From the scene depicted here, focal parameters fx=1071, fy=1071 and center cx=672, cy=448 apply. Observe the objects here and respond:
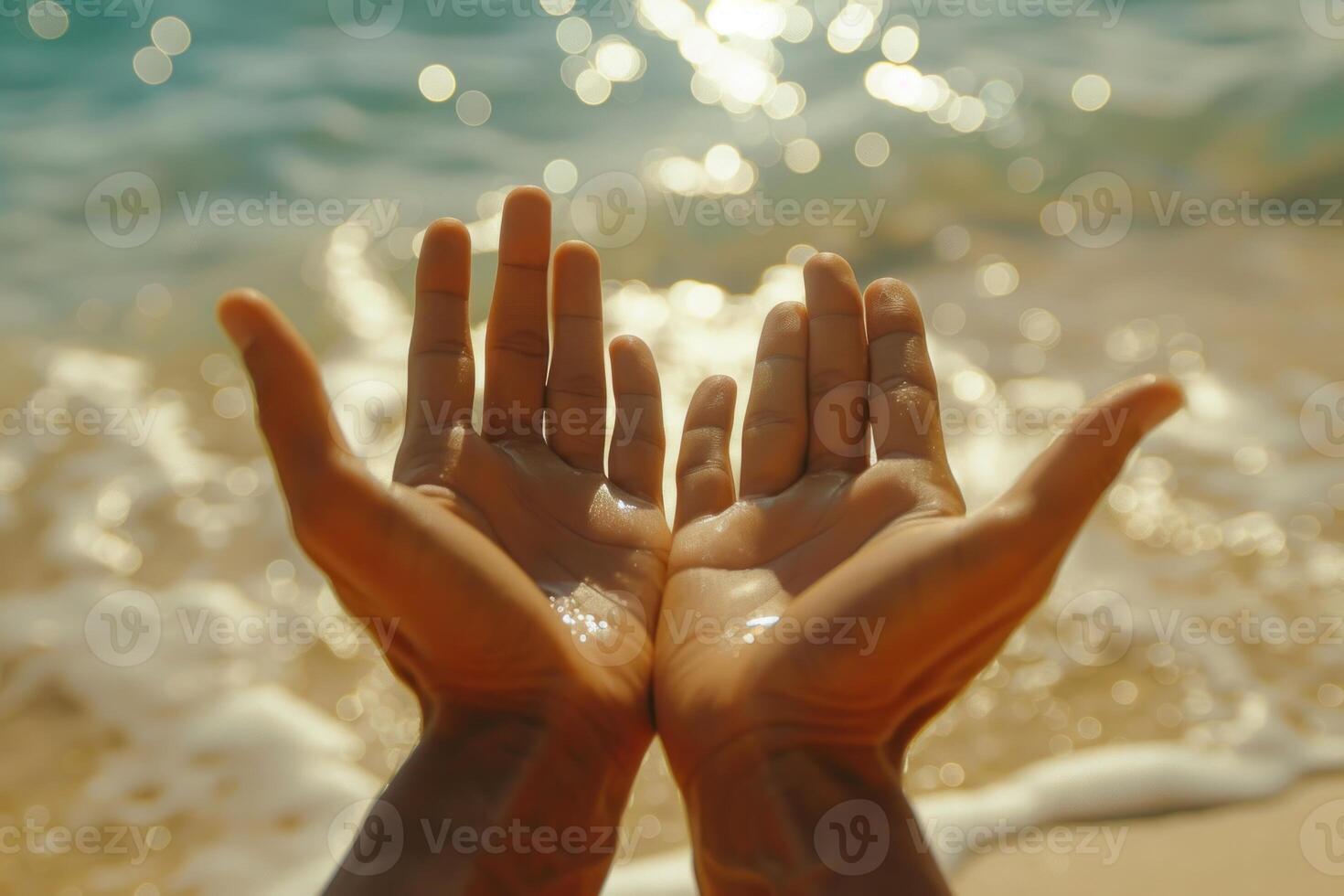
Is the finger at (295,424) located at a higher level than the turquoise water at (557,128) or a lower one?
higher

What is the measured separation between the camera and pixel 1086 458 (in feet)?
5.16

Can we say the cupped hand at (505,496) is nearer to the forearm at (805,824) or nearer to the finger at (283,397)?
the finger at (283,397)

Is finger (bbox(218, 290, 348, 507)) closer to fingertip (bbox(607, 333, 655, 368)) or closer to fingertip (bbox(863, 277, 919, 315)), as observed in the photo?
fingertip (bbox(607, 333, 655, 368))

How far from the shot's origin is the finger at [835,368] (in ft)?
6.66

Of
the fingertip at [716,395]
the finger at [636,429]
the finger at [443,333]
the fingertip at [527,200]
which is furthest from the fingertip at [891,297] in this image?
the finger at [443,333]

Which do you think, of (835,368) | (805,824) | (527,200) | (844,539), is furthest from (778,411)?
(805,824)

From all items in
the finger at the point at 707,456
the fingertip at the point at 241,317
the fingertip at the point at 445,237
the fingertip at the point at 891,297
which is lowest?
the finger at the point at 707,456

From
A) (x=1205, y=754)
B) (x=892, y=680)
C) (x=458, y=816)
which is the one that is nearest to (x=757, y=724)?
(x=892, y=680)

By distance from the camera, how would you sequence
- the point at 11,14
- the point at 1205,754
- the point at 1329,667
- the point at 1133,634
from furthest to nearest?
1. the point at 11,14
2. the point at 1133,634
3. the point at 1329,667
4. the point at 1205,754

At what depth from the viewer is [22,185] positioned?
217 inches

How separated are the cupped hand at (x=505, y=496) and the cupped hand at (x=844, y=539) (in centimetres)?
10

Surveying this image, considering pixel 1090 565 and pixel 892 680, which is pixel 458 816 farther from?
pixel 1090 565

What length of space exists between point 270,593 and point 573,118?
3.61 metres

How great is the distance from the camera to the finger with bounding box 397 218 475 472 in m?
1.97
